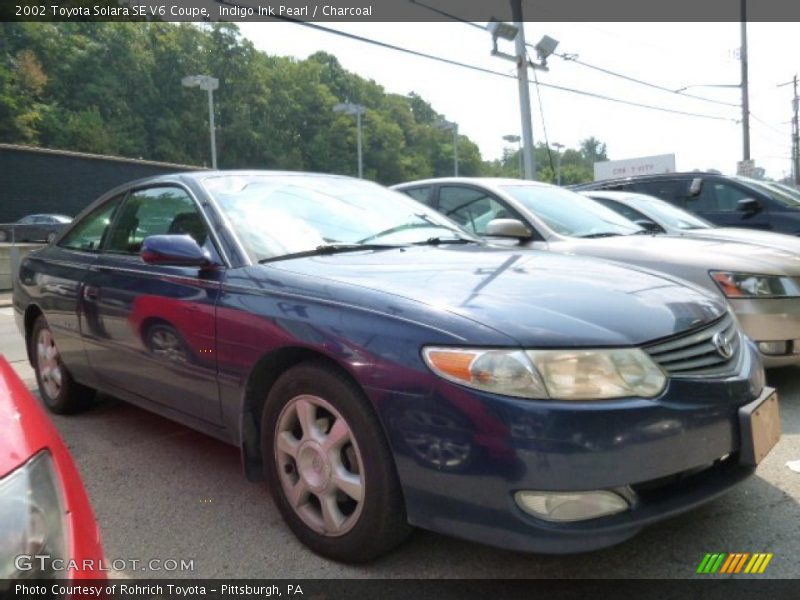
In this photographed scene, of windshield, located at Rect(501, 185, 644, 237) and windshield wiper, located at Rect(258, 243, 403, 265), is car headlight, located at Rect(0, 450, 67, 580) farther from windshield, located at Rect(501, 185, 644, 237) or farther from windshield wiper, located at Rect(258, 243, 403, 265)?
windshield, located at Rect(501, 185, 644, 237)

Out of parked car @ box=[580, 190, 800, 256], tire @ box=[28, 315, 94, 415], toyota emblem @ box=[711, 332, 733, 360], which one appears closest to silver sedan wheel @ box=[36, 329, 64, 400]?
tire @ box=[28, 315, 94, 415]

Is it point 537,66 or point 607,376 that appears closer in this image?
point 607,376

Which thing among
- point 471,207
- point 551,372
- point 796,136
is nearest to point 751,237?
point 471,207

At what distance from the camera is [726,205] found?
26.0 ft

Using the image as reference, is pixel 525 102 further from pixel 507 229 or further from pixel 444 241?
pixel 444 241

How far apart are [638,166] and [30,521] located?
3869 centimetres

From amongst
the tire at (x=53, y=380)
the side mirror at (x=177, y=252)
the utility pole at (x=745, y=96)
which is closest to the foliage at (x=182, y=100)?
the utility pole at (x=745, y=96)

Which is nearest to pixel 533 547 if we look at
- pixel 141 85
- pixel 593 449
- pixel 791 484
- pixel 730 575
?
pixel 593 449

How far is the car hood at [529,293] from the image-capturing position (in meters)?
1.99

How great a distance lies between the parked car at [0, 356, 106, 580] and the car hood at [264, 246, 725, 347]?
102cm

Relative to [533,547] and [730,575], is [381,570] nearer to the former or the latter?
[533,547]

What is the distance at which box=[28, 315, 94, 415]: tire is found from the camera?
4.02 meters

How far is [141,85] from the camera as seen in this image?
55875mm

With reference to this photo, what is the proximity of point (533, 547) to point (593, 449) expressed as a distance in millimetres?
322
